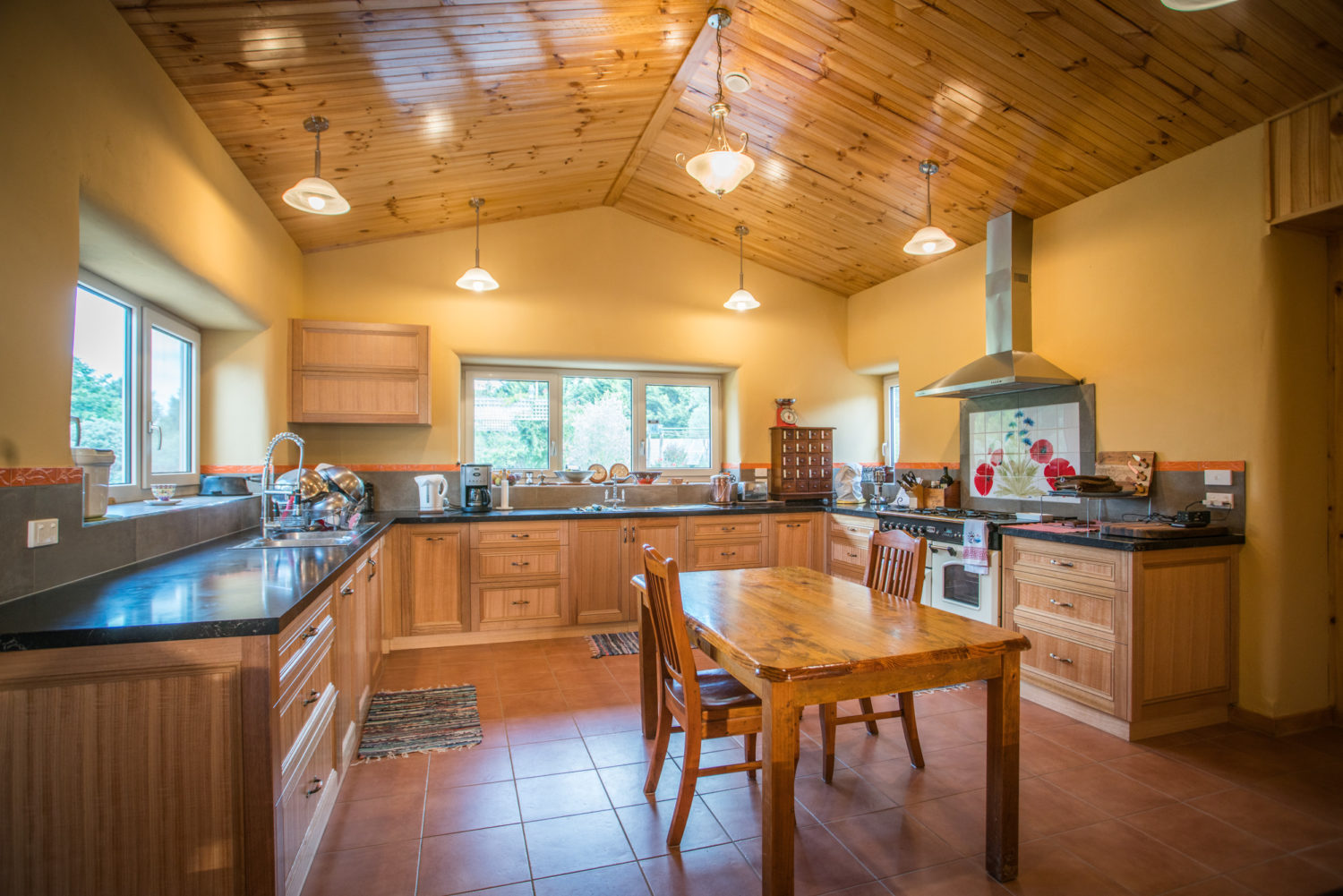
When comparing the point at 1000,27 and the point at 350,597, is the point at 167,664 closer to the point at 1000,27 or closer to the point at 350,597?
the point at 350,597

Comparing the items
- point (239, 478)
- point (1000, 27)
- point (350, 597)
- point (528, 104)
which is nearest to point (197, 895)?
point (350, 597)

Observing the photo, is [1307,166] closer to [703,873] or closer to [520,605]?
[703,873]

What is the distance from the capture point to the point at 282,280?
4137 millimetres

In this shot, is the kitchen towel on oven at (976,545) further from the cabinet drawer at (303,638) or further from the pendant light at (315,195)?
the pendant light at (315,195)

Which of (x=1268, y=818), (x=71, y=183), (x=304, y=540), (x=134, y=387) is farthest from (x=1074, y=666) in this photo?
(x=134, y=387)

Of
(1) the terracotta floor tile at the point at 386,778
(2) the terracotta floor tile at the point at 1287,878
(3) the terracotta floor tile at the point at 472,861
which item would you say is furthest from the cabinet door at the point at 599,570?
(2) the terracotta floor tile at the point at 1287,878

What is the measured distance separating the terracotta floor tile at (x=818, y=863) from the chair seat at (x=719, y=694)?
Result: 1.33 feet

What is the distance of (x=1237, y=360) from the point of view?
3.08 m

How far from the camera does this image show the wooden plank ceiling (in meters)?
2.55

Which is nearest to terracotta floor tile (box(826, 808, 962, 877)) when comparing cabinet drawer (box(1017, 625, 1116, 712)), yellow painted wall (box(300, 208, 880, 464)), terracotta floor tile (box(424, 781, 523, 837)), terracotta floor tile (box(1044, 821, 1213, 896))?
terracotta floor tile (box(1044, 821, 1213, 896))

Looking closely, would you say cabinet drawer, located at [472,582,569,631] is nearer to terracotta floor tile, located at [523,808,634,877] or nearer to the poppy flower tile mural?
terracotta floor tile, located at [523,808,634,877]

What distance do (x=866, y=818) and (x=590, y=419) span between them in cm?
380

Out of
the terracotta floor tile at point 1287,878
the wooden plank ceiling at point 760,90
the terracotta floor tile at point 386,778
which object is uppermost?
the wooden plank ceiling at point 760,90

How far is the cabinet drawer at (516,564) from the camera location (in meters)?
4.41
